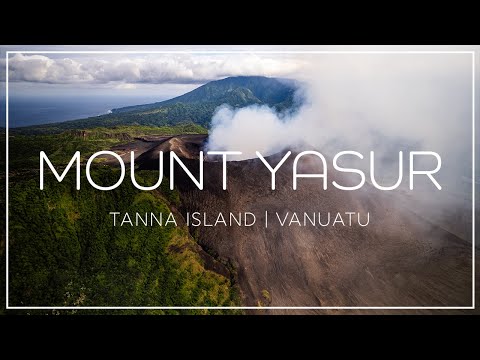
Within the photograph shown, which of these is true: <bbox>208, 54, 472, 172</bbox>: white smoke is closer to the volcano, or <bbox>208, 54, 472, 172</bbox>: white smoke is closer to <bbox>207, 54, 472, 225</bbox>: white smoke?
<bbox>207, 54, 472, 225</bbox>: white smoke

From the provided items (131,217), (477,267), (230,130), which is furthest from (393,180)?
(131,217)

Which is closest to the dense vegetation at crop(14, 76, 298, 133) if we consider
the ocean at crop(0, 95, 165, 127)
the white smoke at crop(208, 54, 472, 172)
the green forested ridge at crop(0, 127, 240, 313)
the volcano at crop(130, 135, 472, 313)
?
the ocean at crop(0, 95, 165, 127)

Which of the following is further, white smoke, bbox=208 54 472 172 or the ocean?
the ocean

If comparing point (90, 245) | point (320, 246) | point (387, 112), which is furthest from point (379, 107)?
point (90, 245)

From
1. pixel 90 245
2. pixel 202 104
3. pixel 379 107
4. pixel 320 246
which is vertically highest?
pixel 202 104

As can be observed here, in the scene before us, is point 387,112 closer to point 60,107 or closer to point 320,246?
point 320,246

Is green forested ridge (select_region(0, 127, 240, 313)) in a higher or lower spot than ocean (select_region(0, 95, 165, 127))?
lower
